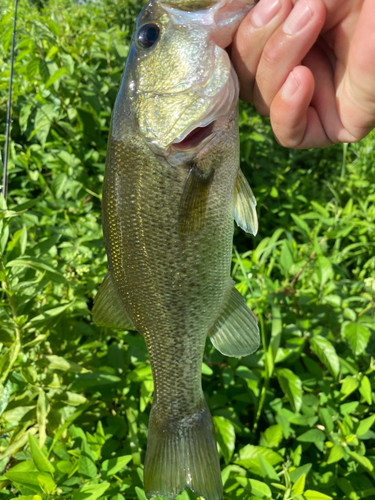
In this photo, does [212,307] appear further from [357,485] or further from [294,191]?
[294,191]

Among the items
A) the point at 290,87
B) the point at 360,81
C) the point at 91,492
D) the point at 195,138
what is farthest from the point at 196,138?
the point at 91,492

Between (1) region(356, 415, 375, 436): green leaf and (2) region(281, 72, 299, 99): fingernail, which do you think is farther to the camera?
(1) region(356, 415, 375, 436): green leaf

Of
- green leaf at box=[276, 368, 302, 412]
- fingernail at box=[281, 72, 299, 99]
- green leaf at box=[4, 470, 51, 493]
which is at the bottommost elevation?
green leaf at box=[4, 470, 51, 493]

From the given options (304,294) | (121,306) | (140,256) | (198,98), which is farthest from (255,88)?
(304,294)

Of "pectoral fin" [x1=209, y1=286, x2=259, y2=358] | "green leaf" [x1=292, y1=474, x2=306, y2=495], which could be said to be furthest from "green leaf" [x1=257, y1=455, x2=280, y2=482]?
"pectoral fin" [x1=209, y1=286, x2=259, y2=358]

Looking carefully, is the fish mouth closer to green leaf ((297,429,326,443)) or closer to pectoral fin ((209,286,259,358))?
pectoral fin ((209,286,259,358))

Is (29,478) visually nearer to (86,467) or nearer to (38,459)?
(38,459)

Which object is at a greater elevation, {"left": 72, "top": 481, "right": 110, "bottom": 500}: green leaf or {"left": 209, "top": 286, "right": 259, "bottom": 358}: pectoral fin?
{"left": 209, "top": 286, "right": 259, "bottom": 358}: pectoral fin
